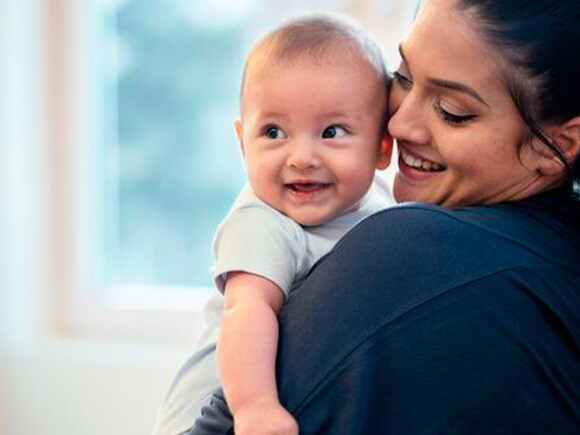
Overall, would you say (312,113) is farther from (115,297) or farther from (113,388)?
(115,297)

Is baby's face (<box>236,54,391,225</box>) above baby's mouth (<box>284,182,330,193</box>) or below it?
above

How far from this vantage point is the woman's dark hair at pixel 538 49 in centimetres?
106

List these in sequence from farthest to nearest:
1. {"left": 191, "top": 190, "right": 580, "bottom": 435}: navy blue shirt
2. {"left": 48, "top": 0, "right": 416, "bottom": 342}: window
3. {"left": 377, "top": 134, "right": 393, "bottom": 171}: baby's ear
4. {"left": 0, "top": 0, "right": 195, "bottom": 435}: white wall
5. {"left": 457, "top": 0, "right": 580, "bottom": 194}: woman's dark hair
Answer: {"left": 48, "top": 0, "right": 416, "bottom": 342}: window, {"left": 0, "top": 0, "right": 195, "bottom": 435}: white wall, {"left": 377, "top": 134, "right": 393, "bottom": 171}: baby's ear, {"left": 457, "top": 0, "right": 580, "bottom": 194}: woman's dark hair, {"left": 191, "top": 190, "right": 580, "bottom": 435}: navy blue shirt

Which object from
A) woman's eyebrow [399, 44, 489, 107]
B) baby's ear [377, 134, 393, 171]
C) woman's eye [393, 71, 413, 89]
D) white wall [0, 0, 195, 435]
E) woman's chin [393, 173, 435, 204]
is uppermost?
woman's eyebrow [399, 44, 489, 107]

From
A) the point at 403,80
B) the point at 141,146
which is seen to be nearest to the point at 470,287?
the point at 403,80

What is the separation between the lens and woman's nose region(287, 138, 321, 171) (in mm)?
1175

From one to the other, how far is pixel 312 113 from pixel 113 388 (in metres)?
1.54

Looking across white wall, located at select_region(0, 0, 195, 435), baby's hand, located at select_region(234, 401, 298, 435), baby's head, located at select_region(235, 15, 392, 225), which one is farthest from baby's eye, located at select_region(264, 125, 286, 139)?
white wall, located at select_region(0, 0, 195, 435)

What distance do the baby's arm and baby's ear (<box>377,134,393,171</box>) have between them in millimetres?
257

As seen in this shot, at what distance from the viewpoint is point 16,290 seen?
2650 mm

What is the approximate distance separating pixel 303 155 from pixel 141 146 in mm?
1597

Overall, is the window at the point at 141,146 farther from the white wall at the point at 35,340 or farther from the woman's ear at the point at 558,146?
the woman's ear at the point at 558,146

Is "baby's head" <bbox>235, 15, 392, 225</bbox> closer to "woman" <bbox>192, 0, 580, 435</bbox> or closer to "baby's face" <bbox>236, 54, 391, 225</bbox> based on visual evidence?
"baby's face" <bbox>236, 54, 391, 225</bbox>

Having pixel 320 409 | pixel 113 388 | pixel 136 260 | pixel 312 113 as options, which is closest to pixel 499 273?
pixel 320 409
